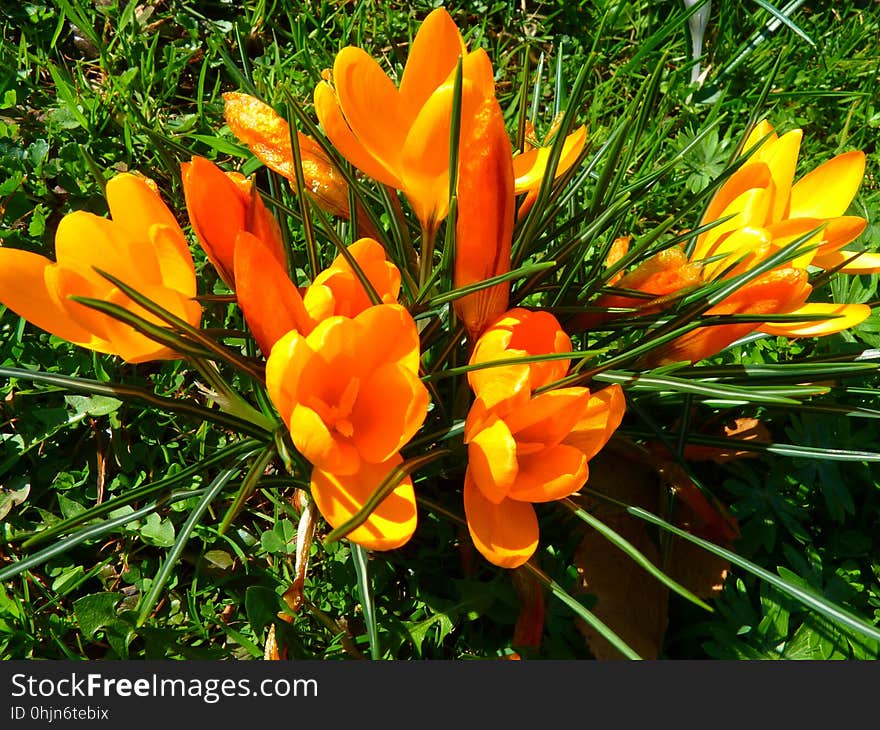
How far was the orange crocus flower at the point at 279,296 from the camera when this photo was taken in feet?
2.72

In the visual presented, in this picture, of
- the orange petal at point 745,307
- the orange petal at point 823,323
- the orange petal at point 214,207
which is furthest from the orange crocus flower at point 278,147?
the orange petal at point 823,323

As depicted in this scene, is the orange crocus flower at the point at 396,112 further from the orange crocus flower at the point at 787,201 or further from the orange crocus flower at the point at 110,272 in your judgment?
the orange crocus flower at the point at 787,201

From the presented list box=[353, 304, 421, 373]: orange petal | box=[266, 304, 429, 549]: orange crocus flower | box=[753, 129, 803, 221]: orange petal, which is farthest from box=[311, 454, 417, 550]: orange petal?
box=[753, 129, 803, 221]: orange petal

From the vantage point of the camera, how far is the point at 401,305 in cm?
94

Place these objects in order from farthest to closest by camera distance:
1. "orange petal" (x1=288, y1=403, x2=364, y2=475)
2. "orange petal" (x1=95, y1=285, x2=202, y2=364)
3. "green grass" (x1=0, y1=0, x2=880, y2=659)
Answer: "green grass" (x1=0, y1=0, x2=880, y2=659) < "orange petal" (x1=95, y1=285, x2=202, y2=364) < "orange petal" (x1=288, y1=403, x2=364, y2=475)

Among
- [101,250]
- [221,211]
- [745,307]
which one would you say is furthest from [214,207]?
[745,307]

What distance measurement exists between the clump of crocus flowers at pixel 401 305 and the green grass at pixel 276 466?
119mm

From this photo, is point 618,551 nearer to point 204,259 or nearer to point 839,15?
point 204,259

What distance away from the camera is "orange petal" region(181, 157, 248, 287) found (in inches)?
34.7

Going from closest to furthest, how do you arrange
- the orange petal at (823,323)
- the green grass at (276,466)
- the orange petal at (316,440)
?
the orange petal at (316,440)
the orange petal at (823,323)
the green grass at (276,466)

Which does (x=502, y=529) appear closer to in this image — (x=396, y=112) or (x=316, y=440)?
(x=316, y=440)

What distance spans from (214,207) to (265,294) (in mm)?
132

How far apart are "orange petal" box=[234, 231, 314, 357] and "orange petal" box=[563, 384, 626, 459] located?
318 millimetres

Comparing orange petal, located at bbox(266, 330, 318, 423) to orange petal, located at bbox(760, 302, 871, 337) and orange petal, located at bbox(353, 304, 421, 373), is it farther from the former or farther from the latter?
orange petal, located at bbox(760, 302, 871, 337)
